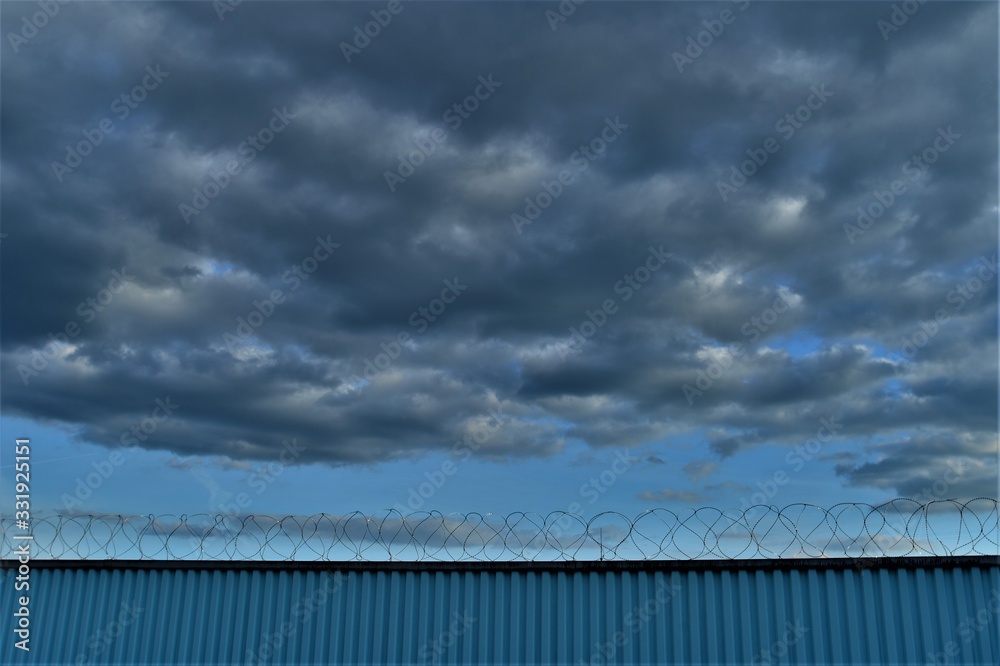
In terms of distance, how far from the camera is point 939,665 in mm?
10195

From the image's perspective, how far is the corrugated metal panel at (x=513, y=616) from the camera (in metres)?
10.4

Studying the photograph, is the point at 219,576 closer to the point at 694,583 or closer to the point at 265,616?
the point at 265,616

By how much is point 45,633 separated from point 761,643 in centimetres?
1140
